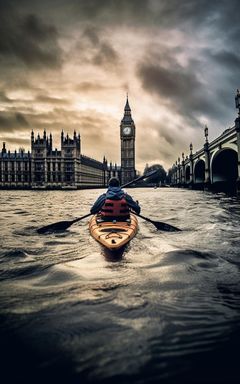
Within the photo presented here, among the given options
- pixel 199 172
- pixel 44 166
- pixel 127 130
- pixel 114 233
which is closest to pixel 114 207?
pixel 114 233

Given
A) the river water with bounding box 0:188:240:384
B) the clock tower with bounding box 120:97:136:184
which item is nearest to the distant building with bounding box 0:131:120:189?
the clock tower with bounding box 120:97:136:184

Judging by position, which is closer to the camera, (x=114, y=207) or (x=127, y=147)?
(x=114, y=207)

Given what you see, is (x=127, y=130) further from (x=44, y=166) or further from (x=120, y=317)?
(x=120, y=317)

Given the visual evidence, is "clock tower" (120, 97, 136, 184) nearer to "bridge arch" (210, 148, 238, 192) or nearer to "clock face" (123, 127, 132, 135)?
"clock face" (123, 127, 132, 135)

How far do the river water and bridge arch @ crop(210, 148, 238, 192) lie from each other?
1399 inches

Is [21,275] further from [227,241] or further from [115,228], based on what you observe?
[227,241]

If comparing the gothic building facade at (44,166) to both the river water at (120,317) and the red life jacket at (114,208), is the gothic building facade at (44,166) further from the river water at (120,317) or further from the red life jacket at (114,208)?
the river water at (120,317)

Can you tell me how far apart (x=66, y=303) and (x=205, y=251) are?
4.07 meters

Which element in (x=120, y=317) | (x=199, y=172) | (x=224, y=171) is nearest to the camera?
(x=120, y=317)

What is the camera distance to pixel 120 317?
3.06 meters

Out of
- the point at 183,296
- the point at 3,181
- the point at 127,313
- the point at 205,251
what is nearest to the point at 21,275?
the point at 127,313

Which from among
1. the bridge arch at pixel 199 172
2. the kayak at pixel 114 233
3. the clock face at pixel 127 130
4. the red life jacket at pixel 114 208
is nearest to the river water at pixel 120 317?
the kayak at pixel 114 233

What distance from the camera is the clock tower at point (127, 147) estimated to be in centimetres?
13473

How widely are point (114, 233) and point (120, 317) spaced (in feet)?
12.1
